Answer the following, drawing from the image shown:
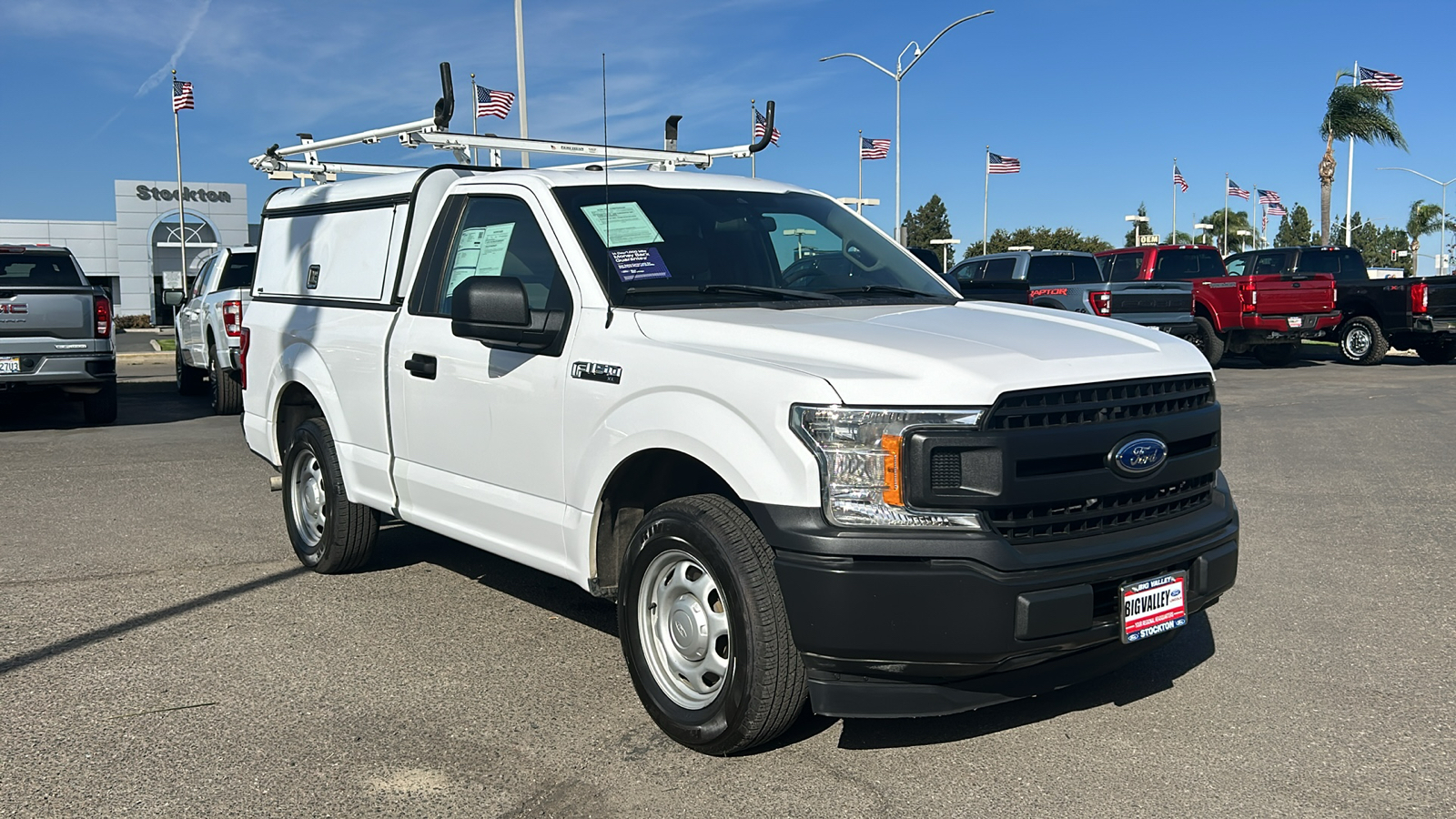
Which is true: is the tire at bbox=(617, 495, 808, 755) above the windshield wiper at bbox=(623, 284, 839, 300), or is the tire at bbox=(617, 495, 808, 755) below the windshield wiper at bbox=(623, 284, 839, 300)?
below

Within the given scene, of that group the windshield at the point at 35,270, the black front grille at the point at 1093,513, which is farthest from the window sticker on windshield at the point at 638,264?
the windshield at the point at 35,270

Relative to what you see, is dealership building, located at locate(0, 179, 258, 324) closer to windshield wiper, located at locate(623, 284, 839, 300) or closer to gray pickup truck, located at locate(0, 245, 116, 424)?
gray pickup truck, located at locate(0, 245, 116, 424)

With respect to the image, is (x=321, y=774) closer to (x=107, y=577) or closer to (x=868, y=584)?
(x=868, y=584)

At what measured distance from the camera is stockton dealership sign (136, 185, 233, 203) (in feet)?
199

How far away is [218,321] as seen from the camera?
13055 mm

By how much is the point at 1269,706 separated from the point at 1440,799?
2.65 feet

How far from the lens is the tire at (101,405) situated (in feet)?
42.5

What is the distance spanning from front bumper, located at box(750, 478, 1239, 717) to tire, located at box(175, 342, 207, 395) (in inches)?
571

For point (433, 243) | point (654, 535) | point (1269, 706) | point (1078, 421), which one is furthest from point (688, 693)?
point (433, 243)

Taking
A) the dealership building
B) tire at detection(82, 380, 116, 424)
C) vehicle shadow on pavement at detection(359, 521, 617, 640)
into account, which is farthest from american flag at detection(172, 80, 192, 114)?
vehicle shadow on pavement at detection(359, 521, 617, 640)

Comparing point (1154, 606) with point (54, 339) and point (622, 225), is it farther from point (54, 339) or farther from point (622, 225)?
point (54, 339)

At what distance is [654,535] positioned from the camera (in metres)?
4.03

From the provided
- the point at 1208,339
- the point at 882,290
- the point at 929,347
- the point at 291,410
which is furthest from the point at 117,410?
the point at 1208,339

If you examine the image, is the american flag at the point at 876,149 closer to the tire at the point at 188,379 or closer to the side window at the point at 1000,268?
the side window at the point at 1000,268
